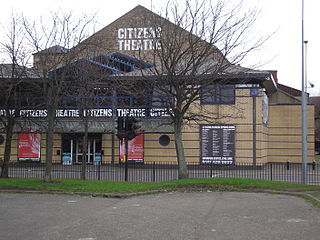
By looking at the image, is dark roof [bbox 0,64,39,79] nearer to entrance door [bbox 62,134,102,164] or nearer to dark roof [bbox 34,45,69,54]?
dark roof [bbox 34,45,69,54]

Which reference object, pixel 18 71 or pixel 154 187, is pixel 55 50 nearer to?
pixel 18 71

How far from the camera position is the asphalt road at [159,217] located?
25.4 feet

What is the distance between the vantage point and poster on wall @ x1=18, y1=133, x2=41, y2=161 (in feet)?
99.2

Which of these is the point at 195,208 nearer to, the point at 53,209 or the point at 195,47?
the point at 53,209

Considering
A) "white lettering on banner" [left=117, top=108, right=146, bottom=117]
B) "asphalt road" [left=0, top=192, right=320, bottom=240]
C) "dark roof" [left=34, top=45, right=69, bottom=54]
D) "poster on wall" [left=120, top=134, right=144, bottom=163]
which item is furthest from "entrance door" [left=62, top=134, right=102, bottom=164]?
"asphalt road" [left=0, top=192, right=320, bottom=240]

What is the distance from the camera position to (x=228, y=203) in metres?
11.9

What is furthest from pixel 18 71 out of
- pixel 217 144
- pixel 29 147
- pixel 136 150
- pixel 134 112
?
pixel 217 144

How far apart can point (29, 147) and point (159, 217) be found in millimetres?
22986

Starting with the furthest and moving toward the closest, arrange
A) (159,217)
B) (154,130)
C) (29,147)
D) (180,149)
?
1. (29,147)
2. (154,130)
3. (180,149)
4. (159,217)

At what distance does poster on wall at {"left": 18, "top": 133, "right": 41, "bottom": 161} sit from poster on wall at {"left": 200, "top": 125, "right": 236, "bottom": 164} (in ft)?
40.8

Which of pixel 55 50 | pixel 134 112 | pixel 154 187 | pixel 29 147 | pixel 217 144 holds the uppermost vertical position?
pixel 55 50

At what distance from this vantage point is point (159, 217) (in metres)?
9.64

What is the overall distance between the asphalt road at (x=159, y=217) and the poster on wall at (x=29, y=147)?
672 inches

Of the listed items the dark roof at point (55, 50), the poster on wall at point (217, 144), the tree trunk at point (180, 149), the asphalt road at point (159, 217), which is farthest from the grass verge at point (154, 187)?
the poster on wall at point (217, 144)
